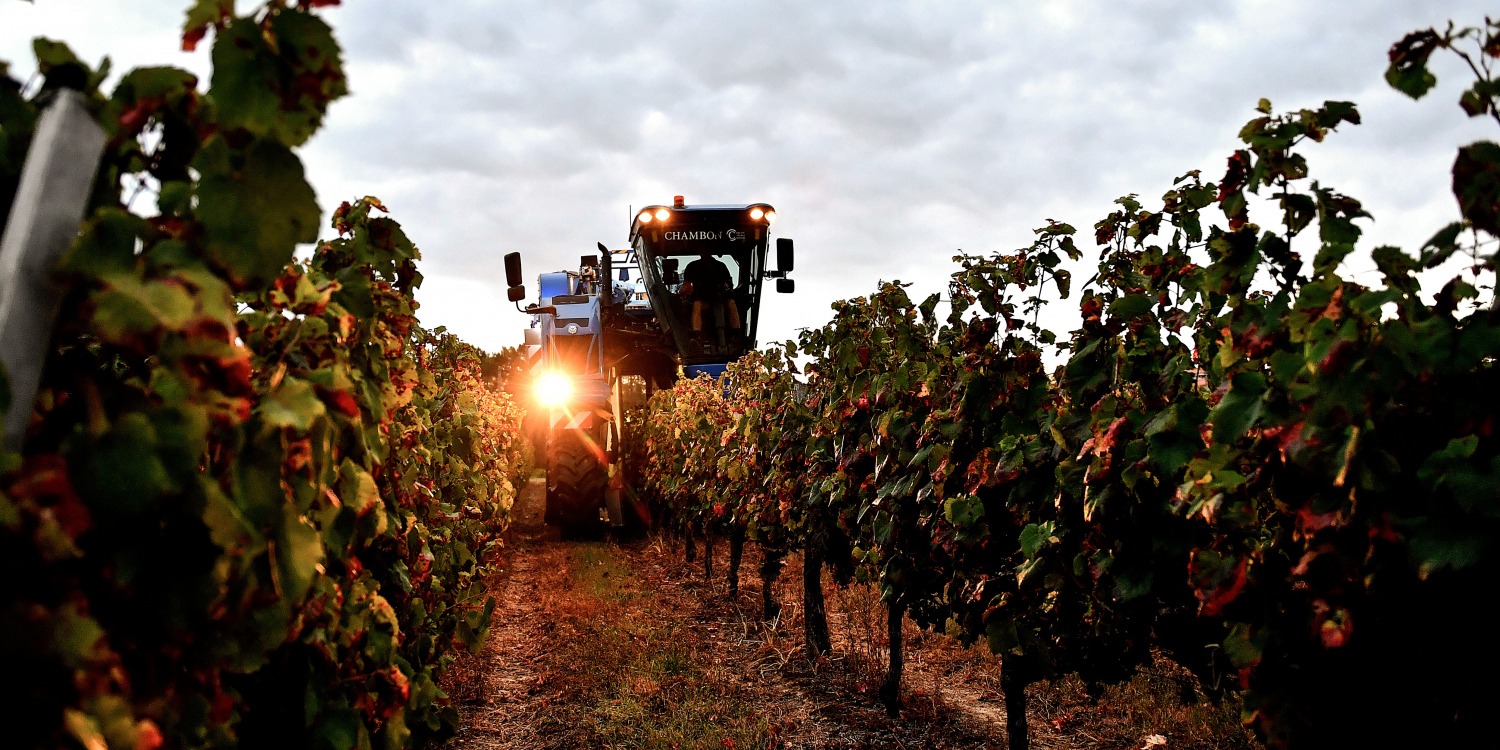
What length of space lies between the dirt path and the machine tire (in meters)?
1.60

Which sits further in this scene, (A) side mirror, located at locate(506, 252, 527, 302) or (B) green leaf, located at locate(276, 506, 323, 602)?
(A) side mirror, located at locate(506, 252, 527, 302)

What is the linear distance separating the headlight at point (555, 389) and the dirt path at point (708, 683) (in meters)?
2.24

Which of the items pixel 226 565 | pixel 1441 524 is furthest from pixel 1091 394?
pixel 226 565

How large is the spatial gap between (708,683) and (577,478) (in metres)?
4.65

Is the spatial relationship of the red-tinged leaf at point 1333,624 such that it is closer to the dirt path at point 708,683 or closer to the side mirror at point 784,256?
the dirt path at point 708,683

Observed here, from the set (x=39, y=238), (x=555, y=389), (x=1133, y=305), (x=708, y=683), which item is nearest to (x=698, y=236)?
(x=555, y=389)

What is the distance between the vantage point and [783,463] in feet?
19.5

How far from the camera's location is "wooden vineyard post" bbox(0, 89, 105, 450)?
89 centimetres

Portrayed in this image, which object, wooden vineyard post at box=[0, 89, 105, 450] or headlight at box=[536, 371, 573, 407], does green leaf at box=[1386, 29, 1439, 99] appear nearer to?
wooden vineyard post at box=[0, 89, 105, 450]

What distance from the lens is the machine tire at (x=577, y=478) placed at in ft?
31.8

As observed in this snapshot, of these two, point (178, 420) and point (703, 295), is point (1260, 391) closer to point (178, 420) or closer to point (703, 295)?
point (178, 420)

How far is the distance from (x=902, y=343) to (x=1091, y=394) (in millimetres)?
1468

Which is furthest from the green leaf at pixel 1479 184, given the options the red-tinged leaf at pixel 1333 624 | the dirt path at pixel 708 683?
the dirt path at pixel 708 683

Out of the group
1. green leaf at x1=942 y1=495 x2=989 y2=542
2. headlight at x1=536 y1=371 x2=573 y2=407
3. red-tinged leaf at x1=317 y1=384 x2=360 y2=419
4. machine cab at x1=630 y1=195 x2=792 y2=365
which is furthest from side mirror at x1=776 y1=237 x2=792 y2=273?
Result: red-tinged leaf at x1=317 y1=384 x2=360 y2=419
